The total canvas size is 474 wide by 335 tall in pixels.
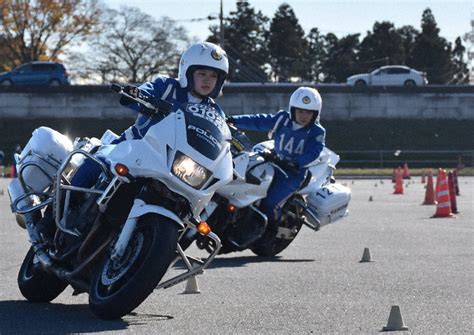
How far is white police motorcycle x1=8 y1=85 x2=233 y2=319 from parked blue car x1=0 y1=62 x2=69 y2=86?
53852 mm

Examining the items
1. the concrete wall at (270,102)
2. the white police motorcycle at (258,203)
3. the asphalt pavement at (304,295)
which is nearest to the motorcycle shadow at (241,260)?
the asphalt pavement at (304,295)

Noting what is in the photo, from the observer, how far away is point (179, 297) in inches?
374

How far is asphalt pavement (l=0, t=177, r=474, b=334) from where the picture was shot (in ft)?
25.8

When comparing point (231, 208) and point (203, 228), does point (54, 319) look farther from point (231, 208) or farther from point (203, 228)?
point (231, 208)

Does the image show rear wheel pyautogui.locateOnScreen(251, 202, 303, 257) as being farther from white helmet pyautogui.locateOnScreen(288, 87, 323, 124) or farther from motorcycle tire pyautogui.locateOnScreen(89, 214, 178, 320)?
motorcycle tire pyautogui.locateOnScreen(89, 214, 178, 320)

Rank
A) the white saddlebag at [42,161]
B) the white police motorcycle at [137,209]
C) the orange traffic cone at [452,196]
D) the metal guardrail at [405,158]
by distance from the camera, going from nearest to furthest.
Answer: the white police motorcycle at [137,209]
the white saddlebag at [42,161]
the orange traffic cone at [452,196]
the metal guardrail at [405,158]

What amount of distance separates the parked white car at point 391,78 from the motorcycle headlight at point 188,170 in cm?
5856

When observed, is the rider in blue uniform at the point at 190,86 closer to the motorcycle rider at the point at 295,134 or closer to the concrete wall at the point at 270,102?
the motorcycle rider at the point at 295,134

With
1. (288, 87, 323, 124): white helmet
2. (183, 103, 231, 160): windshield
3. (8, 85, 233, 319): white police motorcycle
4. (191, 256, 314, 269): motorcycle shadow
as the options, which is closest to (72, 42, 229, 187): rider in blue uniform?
(8, 85, 233, 319): white police motorcycle

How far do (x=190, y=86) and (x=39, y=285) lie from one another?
1.73 metres

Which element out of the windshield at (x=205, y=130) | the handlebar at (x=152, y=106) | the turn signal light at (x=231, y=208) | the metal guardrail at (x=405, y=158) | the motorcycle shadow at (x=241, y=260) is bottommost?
the metal guardrail at (x=405, y=158)

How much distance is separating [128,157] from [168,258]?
0.72 m

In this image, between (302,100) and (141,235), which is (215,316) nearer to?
(141,235)

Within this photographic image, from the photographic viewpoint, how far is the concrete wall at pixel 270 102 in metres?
58.4
